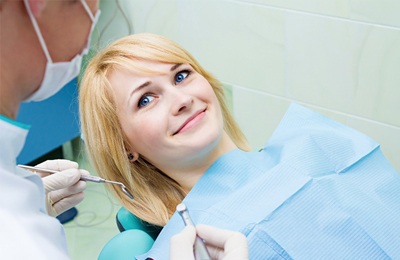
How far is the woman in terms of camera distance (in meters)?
1.80

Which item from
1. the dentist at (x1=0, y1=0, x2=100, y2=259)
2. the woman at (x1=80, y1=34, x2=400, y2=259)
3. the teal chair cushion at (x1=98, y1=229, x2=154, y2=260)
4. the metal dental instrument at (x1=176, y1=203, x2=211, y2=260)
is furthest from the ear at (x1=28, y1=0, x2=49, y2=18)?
the teal chair cushion at (x1=98, y1=229, x2=154, y2=260)

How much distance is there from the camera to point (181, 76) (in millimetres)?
2025

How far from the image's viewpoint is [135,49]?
2.01m

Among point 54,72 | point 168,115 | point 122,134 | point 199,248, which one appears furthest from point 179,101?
point 54,72

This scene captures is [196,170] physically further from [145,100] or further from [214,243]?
[214,243]

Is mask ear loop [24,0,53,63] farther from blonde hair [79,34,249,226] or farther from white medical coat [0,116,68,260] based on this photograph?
blonde hair [79,34,249,226]

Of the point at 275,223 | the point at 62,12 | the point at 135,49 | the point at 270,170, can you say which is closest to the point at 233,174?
the point at 270,170

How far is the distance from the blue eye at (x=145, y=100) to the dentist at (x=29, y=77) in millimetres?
617

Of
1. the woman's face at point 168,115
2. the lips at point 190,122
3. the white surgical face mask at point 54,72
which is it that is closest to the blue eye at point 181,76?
the woman's face at point 168,115

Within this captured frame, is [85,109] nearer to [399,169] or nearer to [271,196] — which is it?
[271,196]

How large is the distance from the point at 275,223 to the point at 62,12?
32.2 inches

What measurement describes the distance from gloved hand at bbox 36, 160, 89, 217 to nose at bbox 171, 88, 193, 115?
13.1 inches

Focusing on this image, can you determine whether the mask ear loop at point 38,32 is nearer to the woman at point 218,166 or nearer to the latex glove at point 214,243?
the latex glove at point 214,243

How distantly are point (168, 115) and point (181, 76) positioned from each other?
0.15 meters
